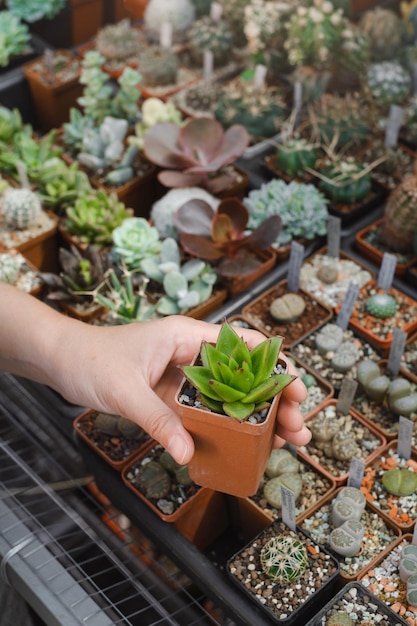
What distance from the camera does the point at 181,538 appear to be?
1.83 m

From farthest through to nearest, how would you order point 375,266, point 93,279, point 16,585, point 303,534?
point 375,266, point 93,279, point 303,534, point 16,585

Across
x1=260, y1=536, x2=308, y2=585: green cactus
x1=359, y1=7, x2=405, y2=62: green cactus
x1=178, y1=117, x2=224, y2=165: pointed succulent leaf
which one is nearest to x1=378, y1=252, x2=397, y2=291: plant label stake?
x1=178, y1=117, x2=224, y2=165: pointed succulent leaf

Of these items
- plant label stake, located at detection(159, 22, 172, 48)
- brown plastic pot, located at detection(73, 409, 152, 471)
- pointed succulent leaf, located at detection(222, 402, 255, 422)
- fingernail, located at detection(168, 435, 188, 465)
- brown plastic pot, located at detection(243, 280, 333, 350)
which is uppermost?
pointed succulent leaf, located at detection(222, 402, 255, 422)

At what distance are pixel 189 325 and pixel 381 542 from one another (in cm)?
73

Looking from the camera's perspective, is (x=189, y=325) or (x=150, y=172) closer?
(x=189, y=325)

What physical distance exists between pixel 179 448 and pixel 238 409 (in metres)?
0.15

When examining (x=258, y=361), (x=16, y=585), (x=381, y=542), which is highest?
(x=258, y=361)

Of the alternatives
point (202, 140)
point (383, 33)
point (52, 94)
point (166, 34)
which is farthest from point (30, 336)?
point (383, 33)

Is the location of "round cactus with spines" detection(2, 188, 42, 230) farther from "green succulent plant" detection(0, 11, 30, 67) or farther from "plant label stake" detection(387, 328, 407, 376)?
"plant label stake" detection(387, 328, 407, 376)

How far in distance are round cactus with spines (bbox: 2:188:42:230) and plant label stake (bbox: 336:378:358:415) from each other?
1.18m

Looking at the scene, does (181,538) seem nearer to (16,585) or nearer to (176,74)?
(16,585)

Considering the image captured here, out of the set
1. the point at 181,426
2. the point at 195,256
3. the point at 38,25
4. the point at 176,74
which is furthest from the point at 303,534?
the point at 38,25

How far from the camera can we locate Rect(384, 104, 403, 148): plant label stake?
278cm

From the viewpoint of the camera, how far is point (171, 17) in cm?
347
